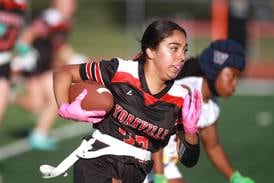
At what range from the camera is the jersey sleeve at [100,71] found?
203 inches

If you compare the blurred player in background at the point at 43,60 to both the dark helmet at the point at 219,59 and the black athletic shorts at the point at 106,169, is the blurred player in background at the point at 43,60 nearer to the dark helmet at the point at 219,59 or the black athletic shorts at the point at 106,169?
the dark helmet at the point at 219,59

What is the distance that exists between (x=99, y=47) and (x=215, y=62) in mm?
18070

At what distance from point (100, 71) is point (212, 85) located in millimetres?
1260

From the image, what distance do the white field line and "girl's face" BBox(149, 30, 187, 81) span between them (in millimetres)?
4612

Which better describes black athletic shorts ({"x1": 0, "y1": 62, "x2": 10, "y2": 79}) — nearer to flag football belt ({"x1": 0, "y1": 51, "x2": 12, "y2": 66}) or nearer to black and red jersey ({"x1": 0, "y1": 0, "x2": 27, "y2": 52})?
flag football belt ({"x1": 0, "y1": 51, "x2": 12, "y2": 66})

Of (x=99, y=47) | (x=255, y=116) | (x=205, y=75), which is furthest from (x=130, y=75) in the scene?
(x=99, y=47)

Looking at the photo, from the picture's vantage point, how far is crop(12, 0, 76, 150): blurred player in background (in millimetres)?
10344

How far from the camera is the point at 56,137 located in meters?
10.9

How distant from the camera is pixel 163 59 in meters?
5.03

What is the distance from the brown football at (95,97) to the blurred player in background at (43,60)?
16.5 feet

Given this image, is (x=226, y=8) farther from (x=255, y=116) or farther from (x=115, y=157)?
(x=115, y=157)

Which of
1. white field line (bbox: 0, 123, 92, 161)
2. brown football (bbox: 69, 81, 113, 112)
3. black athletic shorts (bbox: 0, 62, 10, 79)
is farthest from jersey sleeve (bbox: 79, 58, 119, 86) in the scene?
white field line (bbox: 0, 123, 92, 161)

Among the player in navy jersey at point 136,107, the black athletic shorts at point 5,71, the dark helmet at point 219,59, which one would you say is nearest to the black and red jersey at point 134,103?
the player in navy jersey at point 136,107

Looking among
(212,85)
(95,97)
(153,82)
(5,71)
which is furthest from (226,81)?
(5,71)
